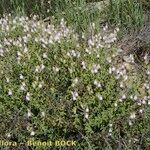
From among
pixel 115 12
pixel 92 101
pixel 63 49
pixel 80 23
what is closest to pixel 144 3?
pixel 115 12

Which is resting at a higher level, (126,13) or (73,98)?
(126,13)

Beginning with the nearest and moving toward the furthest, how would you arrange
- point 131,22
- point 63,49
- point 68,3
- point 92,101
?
point 92,101, point 63,49, point 131,22, point 68,3

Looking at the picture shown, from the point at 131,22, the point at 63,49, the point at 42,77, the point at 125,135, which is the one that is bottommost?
the point at 125,135

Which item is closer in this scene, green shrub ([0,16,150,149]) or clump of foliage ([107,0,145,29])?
green shrub ([0,16,150,149])

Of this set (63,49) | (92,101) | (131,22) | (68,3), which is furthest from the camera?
(68,3)

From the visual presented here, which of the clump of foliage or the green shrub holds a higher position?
the clump of foliage

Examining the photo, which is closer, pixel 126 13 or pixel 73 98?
pixel 73 98

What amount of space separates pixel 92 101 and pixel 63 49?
0.60 m

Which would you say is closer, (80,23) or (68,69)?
(68,69)

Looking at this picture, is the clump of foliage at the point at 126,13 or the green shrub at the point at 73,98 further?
the clump of foliage at the point at 126,13

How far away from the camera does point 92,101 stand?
3783 millimetres

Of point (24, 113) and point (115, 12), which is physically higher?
point (115, 12)

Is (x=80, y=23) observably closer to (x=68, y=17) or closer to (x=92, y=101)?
(x=68, y=17)

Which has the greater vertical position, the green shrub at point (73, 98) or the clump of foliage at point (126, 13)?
the clump of foliage at point (126, 13)
